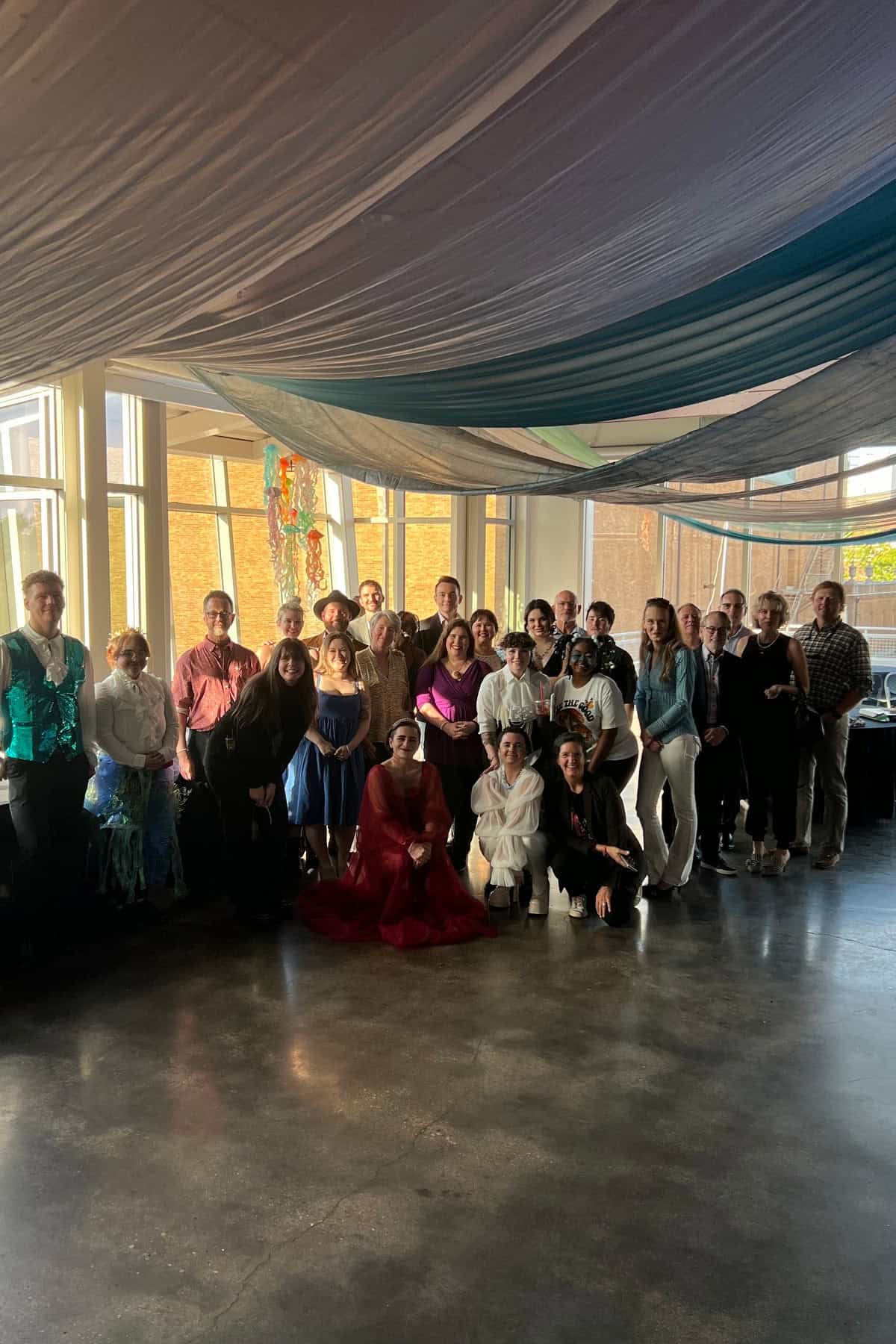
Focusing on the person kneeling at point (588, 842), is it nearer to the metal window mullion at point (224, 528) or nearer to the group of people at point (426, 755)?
the group of people at point (426, 755)

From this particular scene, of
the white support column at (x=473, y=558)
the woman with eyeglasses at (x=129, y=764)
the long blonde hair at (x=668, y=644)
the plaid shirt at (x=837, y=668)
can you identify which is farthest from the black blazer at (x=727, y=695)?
the white support column at (x=473, y=558)

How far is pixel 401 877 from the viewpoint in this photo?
462cm

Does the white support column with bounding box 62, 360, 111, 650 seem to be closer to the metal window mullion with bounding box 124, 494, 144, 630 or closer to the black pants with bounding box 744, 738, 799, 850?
the metal window mullion with bounding box 124, 494, 144, 630

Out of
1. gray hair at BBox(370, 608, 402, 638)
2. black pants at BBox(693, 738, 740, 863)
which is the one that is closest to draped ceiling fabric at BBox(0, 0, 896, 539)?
gray hair at BBox(370, 608, 402, 638)

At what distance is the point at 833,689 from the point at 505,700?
1.87 m

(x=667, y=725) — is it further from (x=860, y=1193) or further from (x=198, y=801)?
(x=860, y=1193)

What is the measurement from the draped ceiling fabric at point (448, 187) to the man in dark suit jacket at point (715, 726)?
264 centimetres

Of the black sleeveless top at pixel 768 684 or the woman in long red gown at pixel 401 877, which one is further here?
the black sleeveless top at pixel 768 684

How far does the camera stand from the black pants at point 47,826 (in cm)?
418

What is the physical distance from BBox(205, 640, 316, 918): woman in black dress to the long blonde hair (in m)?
1.70

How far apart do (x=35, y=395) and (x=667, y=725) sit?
4.80 meters

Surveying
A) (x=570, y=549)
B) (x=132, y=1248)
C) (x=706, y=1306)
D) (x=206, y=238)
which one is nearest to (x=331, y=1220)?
(x=132, y=1248)

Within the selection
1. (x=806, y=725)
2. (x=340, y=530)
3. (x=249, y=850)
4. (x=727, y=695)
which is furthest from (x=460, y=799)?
(x=340, y=530)

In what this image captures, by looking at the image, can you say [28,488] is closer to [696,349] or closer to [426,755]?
[426,755]
